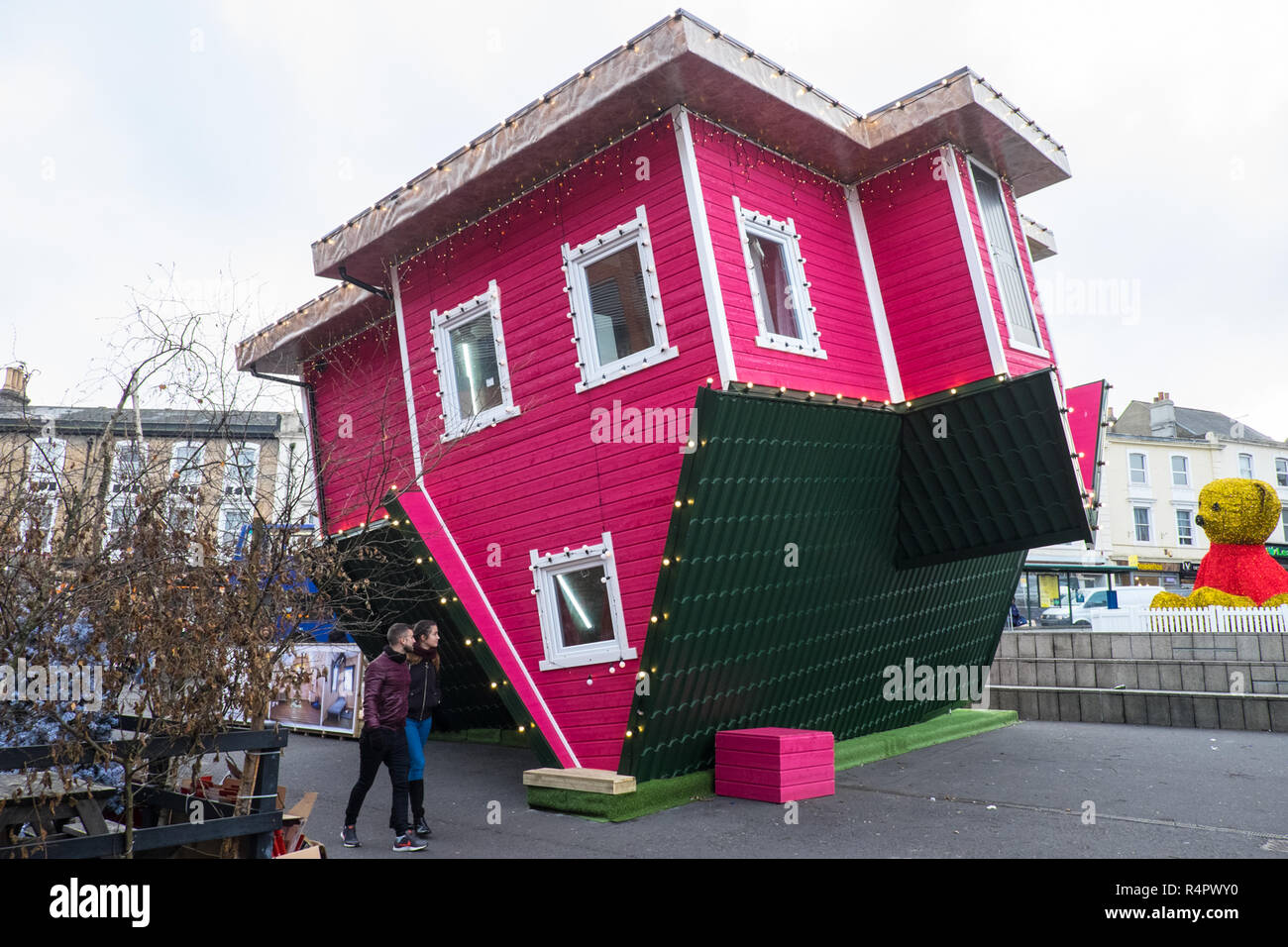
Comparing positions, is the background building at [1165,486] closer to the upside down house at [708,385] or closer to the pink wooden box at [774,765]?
the upside down house at [708,385]

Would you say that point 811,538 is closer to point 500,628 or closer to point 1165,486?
point 500,628

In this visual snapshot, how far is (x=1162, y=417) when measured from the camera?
47.9m

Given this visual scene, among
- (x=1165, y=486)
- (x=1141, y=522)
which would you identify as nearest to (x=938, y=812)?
(x=1141, y=522)

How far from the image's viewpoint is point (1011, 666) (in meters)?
18.6

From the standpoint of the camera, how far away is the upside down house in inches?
→ 341

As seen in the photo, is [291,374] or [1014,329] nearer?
[1014,329]

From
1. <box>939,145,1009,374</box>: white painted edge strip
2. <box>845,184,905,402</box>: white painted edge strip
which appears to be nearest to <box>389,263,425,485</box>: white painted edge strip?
<box>845,184,905,402</box>: white painted edge strip

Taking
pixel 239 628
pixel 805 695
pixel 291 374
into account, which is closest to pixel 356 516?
pixel 291 374

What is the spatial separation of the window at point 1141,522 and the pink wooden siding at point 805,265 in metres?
40.6

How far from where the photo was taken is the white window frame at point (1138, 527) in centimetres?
4406

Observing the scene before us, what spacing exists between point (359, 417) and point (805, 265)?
7.40 meters

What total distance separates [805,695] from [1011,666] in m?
10.1

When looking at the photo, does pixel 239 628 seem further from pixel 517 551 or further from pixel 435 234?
pixel 435 234

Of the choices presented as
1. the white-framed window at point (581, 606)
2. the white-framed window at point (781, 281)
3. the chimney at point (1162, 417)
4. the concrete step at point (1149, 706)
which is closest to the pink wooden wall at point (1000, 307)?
the white-framed window at point (781, 281)
